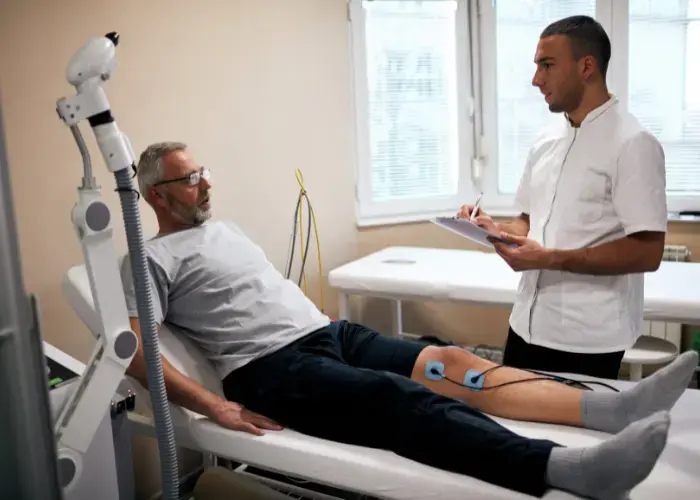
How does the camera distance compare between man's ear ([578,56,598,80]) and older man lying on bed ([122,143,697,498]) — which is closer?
older man lying on bed ([122,143,697,498])

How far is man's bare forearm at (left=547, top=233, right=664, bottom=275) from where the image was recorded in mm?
1671

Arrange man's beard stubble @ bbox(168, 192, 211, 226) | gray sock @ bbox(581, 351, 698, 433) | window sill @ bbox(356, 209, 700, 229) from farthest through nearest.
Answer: window sill @ bbox(356, 209, 700, 229) → man's beard stubble @ bbox(168, 192, 211, 226) → gray sock @ bbox(581, 351, 698, 433)

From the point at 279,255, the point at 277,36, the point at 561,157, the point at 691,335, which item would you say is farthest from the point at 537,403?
the point at 277,36

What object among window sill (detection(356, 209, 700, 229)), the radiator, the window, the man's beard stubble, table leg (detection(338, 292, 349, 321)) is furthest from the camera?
window sill (detection(356, 209, 700, 229))

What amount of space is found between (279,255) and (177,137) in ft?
2.41

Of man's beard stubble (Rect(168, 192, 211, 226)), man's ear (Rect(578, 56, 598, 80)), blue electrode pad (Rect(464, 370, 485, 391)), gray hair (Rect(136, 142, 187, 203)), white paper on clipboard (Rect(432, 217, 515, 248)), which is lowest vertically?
blue electrode pad (Rect(464, 370, 485, 391))

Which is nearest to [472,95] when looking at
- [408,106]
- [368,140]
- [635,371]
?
[408,106]

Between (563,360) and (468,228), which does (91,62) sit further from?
(563,360)

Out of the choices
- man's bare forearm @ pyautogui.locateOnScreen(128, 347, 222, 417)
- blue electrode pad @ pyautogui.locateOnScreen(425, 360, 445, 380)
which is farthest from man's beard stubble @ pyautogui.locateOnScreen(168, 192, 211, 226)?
blue electrode pad @ pyautogui.locateOnScreen(425, 360, 445, 380)

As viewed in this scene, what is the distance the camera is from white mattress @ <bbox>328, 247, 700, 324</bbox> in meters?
2.16

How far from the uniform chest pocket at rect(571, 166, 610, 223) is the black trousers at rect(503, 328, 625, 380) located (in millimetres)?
401

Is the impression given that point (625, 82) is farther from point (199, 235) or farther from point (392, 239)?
point (199, 235)

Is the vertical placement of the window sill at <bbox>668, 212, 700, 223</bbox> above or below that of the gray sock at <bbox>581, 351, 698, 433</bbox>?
above

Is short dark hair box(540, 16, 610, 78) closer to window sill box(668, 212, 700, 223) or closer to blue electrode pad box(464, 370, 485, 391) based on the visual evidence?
blue electrode pad box(464, 370, 485, 391)
